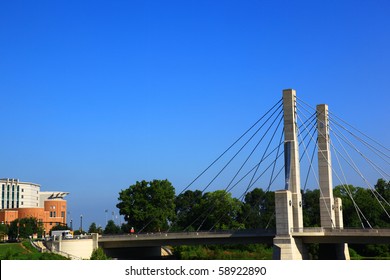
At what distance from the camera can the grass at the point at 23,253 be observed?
64.3m

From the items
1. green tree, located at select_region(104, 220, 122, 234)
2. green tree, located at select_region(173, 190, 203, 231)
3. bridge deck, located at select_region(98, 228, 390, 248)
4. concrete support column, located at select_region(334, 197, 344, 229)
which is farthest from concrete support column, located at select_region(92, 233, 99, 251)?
green tree, located at select_region(104, 220, 122, 234)

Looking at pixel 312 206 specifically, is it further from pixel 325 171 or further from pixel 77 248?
pixel 77 248

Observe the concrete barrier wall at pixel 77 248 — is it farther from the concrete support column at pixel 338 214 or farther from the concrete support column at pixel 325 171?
the concrete support column at pixel 338 214

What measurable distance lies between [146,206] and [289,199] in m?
45.0

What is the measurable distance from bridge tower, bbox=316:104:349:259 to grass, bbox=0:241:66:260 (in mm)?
31471

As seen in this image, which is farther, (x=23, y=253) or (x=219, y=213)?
(x=219, y=213)

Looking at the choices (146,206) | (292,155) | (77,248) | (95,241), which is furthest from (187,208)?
(292,155)

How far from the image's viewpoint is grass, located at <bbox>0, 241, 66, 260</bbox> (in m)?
64.3

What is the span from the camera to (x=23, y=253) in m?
69.1

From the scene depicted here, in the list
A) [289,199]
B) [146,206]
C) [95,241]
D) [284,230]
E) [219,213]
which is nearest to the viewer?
[284,230]

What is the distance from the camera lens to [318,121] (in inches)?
2788

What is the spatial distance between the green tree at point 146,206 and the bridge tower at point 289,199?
136 ft
